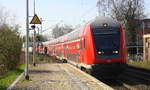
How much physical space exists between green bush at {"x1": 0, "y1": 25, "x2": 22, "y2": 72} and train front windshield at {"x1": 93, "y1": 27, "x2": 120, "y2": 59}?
6025mm

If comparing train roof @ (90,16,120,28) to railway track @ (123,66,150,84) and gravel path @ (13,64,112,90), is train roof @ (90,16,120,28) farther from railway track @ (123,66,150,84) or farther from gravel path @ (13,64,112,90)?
railway track @ (123,66,150,84)

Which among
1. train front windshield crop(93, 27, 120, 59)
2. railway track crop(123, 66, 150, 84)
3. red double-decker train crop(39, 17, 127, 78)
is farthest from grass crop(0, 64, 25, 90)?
railway track crop(123, 66, 150, 84)

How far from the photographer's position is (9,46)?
2430cm

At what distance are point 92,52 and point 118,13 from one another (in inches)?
1787

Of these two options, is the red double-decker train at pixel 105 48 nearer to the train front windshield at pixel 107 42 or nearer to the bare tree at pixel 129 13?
the train front windshield at pixel 107 42

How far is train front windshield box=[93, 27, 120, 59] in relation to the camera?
18.8m

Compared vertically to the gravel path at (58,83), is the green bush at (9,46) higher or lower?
higher

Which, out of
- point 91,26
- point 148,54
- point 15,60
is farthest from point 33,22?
point 148,54

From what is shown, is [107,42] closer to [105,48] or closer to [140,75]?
[105,48]

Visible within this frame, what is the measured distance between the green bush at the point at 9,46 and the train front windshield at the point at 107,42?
237 inches

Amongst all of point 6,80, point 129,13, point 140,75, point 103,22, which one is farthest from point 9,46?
point 129,13

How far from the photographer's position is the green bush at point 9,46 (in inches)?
912

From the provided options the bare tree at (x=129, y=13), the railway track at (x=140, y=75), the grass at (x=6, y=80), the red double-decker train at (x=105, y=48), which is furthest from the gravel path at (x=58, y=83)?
the bare tree at (x=129, y=13)

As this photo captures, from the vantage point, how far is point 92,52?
18.8 metres
